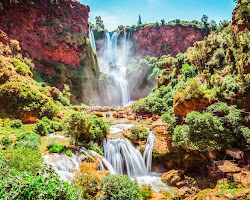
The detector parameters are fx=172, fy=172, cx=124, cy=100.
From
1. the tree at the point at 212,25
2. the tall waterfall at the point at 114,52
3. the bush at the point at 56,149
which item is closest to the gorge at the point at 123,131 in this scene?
the bush at the point at 56,149

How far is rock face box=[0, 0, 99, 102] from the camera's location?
33.9 metres

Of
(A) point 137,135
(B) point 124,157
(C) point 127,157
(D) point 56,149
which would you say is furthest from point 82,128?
(A) point 137,135

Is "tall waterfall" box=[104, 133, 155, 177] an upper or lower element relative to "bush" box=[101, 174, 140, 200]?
lower

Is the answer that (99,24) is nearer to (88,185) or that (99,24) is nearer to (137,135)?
(137,135)

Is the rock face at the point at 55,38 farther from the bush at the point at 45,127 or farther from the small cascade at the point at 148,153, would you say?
the small cascade at the point at 148,153

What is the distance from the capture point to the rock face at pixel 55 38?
33938mm

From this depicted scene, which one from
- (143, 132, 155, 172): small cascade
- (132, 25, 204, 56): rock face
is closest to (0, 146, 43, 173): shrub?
(143, 132, 155, 172): small cascade

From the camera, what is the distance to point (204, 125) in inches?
578

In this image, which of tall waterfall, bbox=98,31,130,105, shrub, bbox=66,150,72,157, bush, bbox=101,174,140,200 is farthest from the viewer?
tall waterfall, bbox=98,31,130,105

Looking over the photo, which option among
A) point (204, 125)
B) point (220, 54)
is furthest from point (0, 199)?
point (220, 54)

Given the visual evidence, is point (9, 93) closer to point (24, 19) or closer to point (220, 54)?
point (24, 19)

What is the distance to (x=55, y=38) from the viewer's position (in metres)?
39.7

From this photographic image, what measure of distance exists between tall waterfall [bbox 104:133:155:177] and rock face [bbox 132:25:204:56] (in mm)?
52882

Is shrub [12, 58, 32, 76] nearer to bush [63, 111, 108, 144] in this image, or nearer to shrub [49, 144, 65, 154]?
bush [63, 111, 108, 144]
